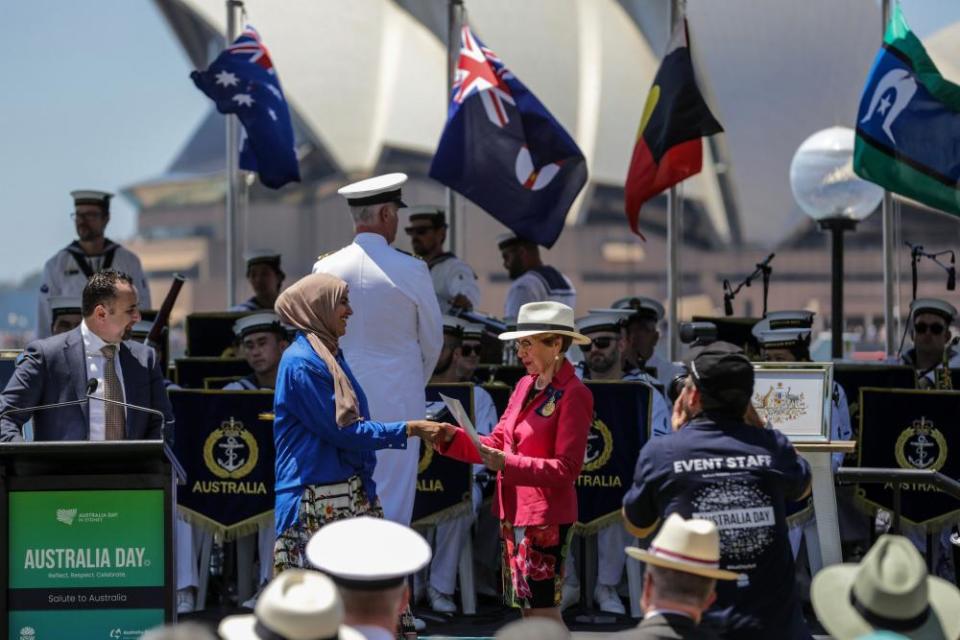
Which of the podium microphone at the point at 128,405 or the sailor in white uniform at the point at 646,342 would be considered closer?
the podium microphone at the point at 128,405

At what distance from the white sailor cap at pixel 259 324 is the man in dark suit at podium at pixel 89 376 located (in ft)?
10.4

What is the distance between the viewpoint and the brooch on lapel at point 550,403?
20.6 ft

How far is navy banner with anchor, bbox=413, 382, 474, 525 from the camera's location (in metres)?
9.62

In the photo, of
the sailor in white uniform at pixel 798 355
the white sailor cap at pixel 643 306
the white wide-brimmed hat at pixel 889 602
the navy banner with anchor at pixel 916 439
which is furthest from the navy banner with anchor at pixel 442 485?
the white wide-brimmed hat at pixel 889 602

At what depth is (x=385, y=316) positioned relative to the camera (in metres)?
7.36

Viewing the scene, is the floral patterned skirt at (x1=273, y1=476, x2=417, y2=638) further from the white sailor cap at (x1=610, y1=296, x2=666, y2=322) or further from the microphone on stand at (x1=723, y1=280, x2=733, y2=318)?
the microphone on stand at (x1=723, y1=280, x2=733, y2=318)

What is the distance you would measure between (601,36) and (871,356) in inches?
128

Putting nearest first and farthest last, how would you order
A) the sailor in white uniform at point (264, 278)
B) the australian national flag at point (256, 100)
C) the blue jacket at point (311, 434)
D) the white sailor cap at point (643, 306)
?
the blue jacket at point (311, 434), the white sailor cap at point (643, 306), the sailor in white uniform at point (264, 278), the australian national flag at point (256, 100)

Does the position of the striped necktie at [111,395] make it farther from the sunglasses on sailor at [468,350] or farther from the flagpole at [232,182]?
the flagpole at [232,182]

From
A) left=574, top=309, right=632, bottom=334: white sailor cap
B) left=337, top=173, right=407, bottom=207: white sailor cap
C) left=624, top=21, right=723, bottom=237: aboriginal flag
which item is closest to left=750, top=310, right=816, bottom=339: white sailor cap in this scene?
left=574, top=309, right=632, bottom=334: white sailor cap

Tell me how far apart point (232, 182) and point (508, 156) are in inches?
109

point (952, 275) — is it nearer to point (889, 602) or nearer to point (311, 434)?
point (311, 434)

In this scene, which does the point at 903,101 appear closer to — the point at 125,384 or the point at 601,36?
the point at 601,36

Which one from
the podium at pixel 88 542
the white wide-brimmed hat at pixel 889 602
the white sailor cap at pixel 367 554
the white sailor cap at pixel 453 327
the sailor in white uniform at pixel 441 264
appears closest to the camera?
the white wide-brimmed hat at pixel 889 602
